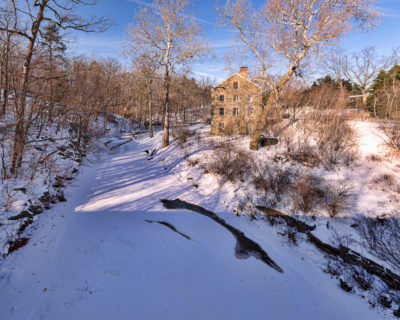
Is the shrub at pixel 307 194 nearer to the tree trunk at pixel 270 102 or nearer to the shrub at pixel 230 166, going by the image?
the shrub at pixel 230 166

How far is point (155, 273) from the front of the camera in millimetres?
4531

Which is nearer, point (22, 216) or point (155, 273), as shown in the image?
point (155, 273)

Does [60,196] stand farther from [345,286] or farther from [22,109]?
[345,286]

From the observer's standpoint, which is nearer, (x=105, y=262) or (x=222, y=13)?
(x=105, y=262)

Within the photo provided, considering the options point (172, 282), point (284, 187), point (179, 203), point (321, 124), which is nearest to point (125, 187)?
point (179, 203)

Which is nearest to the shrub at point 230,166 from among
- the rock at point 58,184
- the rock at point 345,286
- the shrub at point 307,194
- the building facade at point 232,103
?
the shrub at point 307,194

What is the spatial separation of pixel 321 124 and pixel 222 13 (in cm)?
982

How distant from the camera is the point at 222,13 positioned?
11555mm

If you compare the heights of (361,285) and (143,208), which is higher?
(143,208)

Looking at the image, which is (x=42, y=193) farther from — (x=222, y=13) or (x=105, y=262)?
(x=222, y=13)

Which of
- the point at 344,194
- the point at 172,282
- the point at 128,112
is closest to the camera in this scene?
the point at 172,282

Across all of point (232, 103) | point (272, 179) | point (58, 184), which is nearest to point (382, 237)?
point (272, 179)

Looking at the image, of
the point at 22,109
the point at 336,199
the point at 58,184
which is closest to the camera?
the point at 336,199

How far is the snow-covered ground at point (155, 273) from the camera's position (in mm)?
3705
